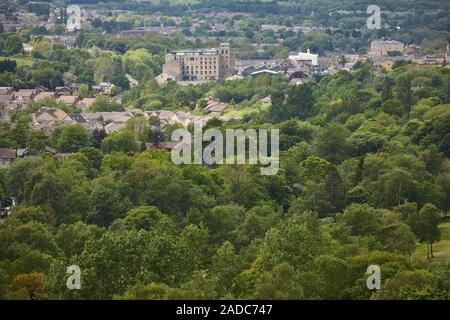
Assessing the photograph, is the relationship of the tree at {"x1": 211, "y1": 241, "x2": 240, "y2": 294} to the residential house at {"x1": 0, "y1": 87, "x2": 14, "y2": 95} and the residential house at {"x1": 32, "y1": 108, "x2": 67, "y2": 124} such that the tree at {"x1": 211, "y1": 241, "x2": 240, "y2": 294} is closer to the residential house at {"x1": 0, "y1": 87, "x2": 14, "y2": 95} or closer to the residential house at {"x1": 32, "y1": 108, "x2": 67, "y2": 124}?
the residential house at {"x1": 32, "y1": 108, "x2": 67, "y2": 124}

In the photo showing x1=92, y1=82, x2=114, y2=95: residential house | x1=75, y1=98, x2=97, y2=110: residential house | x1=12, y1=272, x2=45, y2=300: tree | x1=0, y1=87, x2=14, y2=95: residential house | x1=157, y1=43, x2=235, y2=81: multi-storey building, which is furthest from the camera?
x1=157, y1=43, x2=235, y2=81: multi-storey building

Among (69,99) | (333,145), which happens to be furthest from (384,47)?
(333,145)

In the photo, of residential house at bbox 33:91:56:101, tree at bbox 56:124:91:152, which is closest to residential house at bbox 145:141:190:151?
tree at bbox 56:124:91:152

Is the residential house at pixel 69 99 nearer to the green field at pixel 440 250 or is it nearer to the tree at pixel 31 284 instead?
the green field at pixel 440 250

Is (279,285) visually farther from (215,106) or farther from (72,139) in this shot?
→ (215,106)

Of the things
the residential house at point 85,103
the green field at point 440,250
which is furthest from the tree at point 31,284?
the residential house at point 85,103
